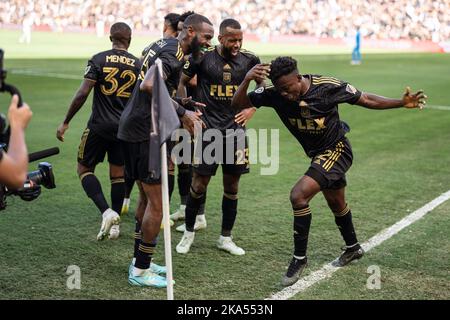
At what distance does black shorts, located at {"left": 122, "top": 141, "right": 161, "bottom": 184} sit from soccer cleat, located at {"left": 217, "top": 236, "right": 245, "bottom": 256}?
4.41 feet

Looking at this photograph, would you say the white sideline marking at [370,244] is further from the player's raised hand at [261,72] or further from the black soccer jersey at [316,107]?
the player's raised hand at [261,72]

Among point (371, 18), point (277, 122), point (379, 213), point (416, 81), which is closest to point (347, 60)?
point (416, 81)

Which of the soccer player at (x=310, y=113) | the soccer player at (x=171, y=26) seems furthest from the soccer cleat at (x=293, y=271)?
the soccer player at (x=171, y=26)

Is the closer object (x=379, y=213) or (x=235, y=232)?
(x=235, y=232)

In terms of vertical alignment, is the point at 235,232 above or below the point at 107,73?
below

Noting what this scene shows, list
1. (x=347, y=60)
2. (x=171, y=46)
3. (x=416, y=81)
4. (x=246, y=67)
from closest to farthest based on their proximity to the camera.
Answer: (x=171, y=46)
(x=246, y=67)
(x=416, y=81)
(x=347, y=60)

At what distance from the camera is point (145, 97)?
5.83 m

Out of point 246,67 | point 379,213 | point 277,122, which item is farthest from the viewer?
point 277,122

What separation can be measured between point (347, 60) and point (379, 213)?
28.8 m

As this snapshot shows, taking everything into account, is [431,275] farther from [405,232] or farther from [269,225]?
[269,225]

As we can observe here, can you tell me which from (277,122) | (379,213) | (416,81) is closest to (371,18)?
(416,81)

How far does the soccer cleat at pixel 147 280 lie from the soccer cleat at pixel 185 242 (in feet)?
2.95

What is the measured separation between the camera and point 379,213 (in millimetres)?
8180

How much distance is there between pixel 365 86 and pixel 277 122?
843 centimetres
